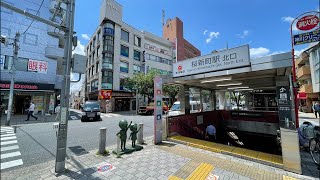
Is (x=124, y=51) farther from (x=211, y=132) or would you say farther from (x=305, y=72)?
(x=305, y=72)

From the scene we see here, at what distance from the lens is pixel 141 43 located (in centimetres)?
3500

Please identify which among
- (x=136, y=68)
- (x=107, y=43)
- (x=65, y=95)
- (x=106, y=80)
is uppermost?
(x=107, y=43)

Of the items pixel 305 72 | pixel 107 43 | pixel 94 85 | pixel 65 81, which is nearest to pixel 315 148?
pixel 65 81

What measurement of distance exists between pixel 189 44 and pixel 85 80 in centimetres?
3500

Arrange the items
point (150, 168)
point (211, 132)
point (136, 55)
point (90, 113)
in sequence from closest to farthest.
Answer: point (150, 168) → point (211, 132) → point (90, 113) → point (136, 55)

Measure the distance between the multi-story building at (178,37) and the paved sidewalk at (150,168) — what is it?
40553 millimetres

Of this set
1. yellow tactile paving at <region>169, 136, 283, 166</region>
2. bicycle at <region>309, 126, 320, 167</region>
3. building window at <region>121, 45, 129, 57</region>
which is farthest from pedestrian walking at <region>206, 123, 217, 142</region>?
building window at <region>121, 45, 129, 57</region>

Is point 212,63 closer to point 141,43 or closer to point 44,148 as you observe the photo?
point 44,148

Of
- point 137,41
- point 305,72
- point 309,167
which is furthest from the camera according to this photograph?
point 137,41

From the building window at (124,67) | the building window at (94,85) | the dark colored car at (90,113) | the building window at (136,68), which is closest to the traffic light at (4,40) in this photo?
the dark colored car at (90,113)

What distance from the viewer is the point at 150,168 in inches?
184

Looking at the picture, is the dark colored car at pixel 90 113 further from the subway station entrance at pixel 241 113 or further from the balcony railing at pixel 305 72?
the balcony railing at pixel 305 72

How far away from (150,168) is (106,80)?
2544cm

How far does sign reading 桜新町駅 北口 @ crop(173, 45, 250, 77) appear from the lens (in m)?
6.05
